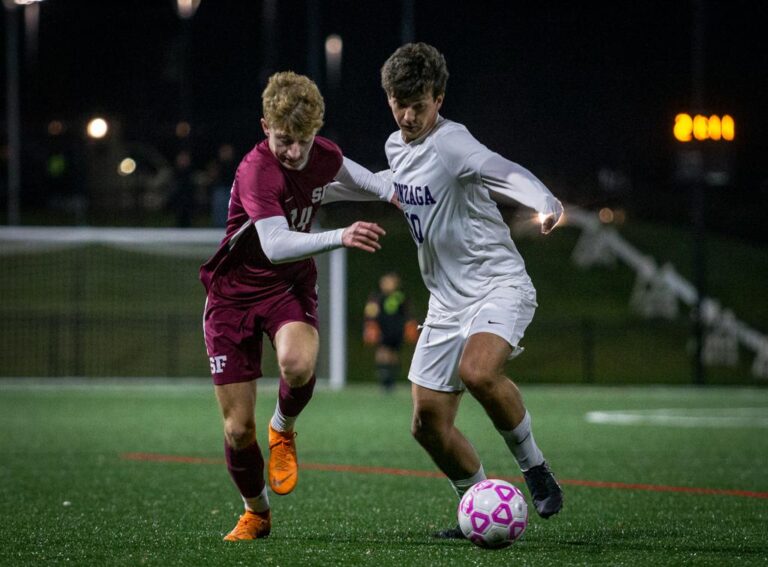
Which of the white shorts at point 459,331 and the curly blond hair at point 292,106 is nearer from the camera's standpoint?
the curly blond hair at point 292,106

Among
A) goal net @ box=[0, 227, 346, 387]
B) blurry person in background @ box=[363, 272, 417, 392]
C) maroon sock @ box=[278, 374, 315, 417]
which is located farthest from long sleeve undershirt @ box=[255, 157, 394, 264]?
goal net @ box=[0, 227, 346, 387]

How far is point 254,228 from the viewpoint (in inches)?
260

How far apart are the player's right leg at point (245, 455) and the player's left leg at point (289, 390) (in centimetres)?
11

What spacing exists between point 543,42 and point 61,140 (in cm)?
1878

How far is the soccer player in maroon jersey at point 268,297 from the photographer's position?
6426 mm

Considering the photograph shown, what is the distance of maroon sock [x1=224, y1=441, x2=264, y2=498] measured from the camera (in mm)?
6629

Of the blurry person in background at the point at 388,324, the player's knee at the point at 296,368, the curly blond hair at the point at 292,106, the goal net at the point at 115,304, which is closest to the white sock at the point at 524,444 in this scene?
the player's knee at the point at 296,368

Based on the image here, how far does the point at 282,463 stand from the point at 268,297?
0.90 metres

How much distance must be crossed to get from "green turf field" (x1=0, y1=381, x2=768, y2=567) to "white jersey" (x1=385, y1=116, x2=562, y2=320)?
1.34 meters

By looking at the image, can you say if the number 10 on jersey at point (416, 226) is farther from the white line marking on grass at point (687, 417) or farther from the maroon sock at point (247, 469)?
the white line marking on grass at point (687, 417)

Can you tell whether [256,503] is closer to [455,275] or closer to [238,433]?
[238,433]

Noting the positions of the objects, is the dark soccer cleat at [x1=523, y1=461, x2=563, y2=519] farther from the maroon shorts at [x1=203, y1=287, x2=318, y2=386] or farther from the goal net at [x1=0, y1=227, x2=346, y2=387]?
the goal net at [x1=0, y1=227, x2=346, y2=387]

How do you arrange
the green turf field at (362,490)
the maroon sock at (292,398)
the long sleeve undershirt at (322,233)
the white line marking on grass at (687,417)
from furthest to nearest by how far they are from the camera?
1. the white line marking on grass at (687,417)
2. the maroon sock at (292,398)
3. the green turf field at (362,490)
4. the long sleeve undershirt at (322,233)

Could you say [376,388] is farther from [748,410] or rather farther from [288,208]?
[288,208]
